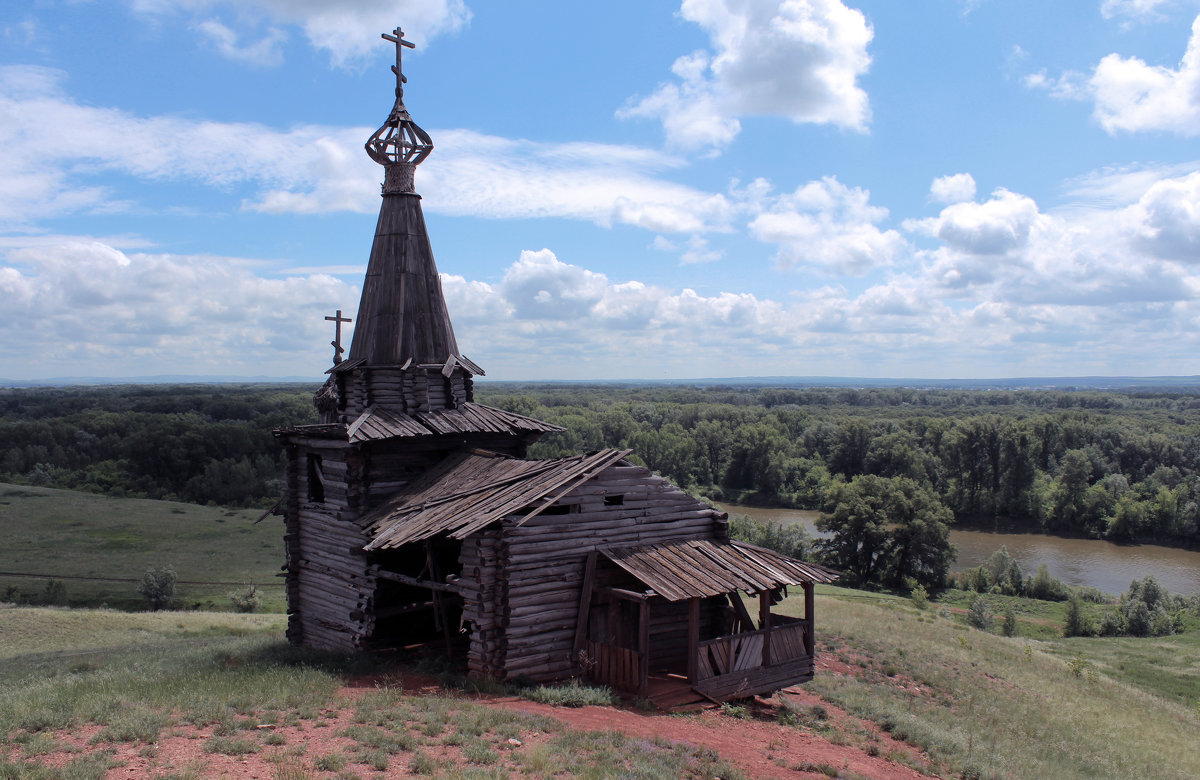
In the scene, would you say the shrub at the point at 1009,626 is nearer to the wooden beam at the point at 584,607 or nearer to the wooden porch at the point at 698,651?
the wooden porch at the point at 698,651

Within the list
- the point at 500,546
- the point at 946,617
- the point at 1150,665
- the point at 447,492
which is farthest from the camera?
the point at 946,617

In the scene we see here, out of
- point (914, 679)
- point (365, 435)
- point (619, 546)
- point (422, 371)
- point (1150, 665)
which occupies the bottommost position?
point (1150, 665)

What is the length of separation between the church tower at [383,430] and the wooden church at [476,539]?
1.8 inches

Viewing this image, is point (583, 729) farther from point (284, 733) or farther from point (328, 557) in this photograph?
point (328, 557)

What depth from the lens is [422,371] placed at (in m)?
18.2

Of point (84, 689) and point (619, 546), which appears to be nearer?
point (84, 689)

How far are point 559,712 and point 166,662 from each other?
8.45 m

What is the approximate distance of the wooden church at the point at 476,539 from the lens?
13195mm

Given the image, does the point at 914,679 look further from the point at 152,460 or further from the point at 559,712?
the point at 152,460

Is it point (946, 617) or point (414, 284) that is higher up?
point (414, 284)

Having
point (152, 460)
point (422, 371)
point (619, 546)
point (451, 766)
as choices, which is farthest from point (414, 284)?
point (152, 460)

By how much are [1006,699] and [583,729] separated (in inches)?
537

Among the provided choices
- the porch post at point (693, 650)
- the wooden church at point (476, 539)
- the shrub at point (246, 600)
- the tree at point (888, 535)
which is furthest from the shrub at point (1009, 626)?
the shrub at point (246, 600)

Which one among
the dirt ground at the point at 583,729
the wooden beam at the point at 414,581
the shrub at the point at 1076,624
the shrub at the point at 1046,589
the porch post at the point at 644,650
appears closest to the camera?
the dirt ground at the point at 583,729
